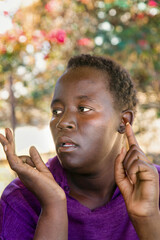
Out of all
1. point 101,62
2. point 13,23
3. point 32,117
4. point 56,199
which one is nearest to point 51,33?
point 13,23

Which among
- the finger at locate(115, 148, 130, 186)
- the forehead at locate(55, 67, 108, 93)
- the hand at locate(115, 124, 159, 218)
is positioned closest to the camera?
the hand at locate(115, 124, 159, 218)

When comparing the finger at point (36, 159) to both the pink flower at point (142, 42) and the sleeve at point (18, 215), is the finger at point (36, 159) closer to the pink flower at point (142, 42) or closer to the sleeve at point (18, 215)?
the sleeve at point (18, 215)

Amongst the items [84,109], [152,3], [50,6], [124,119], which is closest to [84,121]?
[84,109]

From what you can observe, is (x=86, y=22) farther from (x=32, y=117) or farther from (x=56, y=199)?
(x=56, y=199)

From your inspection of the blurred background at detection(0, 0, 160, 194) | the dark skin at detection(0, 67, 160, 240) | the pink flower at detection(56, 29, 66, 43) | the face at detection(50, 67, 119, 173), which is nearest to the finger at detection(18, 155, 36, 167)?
the dark skin at detection(0, 67, 160, 240)

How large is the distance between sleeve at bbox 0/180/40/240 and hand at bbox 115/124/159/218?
0.51 m

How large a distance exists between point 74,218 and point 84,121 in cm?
51

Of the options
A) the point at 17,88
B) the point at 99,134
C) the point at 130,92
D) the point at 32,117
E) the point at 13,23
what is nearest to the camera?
the point at 99,134

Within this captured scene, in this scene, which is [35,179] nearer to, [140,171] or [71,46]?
[140,171]

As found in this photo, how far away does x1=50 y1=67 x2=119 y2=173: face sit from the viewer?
5.11 feet

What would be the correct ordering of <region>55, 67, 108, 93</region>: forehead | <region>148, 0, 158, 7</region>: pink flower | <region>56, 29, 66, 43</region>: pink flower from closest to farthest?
1. <region>55, 67, 108, 93</region>: forehead
2. <region>148, 0, 158, 7</region>: pink flower
3. <region>56, 29, 66, 43</region>: pink flower

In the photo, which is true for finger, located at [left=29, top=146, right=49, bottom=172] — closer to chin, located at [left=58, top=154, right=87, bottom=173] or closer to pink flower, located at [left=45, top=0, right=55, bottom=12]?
chin, located at [left=58, top=154, right=87, bottom=173]

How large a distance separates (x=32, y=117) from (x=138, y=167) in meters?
3.49

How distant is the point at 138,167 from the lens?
1372 mm
